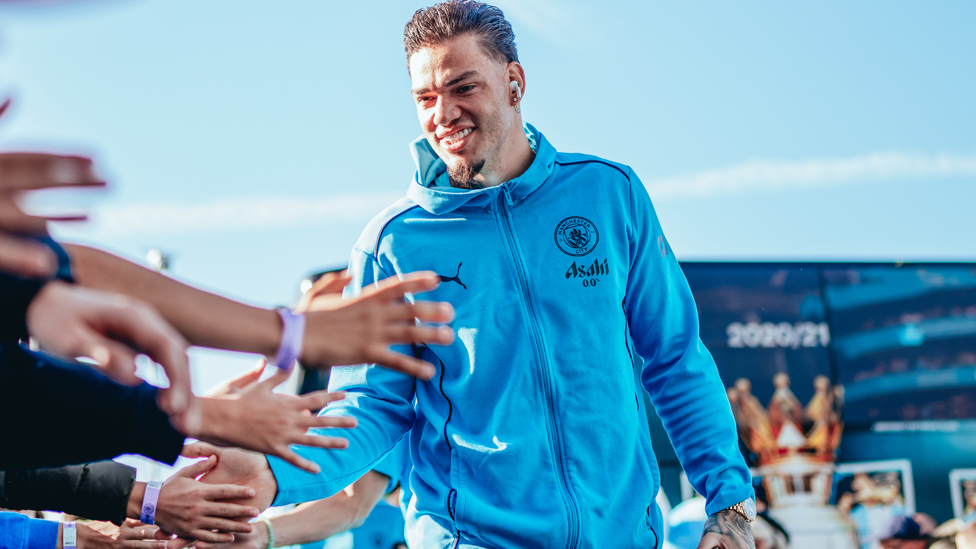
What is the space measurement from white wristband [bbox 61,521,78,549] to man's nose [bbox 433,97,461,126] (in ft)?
6.60

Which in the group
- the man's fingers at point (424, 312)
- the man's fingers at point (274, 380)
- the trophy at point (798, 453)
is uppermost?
the man's fingers at point (424, 312)

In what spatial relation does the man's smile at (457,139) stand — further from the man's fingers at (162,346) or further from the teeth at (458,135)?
the man's fingers at (162,346)

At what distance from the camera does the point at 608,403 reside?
222 cm

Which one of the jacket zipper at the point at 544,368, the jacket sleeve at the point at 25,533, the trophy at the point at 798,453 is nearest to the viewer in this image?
the jacket zipper at the point at 544,368

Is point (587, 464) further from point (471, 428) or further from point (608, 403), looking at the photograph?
point (471, 428)

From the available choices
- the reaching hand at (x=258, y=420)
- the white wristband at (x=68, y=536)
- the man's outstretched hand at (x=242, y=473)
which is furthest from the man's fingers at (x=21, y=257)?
the white wristband at (x=68, y=536)

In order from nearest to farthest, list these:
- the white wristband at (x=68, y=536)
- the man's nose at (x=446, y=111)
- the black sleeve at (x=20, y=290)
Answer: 1. the black sleeve at (x=20, y=290)
2. the man's nose at (x=446, y=111)
3. the white wristband at (x=68, y=536)

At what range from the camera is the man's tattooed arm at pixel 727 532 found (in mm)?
2258

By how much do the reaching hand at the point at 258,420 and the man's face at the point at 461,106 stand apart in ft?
4.26

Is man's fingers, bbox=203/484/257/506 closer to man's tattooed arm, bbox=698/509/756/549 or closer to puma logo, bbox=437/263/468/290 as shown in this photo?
puma logo, bbox=437/263/468/290

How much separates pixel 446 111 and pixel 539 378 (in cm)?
87

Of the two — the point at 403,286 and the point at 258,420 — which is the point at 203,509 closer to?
the point at 258,420

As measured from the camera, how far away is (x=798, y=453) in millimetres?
6422

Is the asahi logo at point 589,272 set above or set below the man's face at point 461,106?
below
